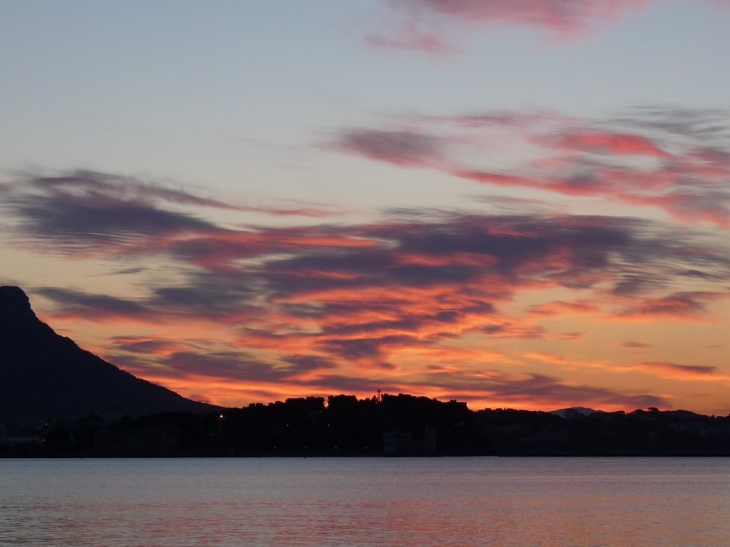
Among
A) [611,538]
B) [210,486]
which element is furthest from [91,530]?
[210,486]

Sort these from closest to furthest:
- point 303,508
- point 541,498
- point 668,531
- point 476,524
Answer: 1. point 668,531
2. point 476,524
3. point 303,508
4. point 541,498

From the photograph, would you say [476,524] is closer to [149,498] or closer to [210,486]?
[149,498]

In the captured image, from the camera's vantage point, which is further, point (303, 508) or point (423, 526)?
point (303, 508)

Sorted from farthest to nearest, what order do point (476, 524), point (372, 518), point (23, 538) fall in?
point (372, 518) → point (476, 524) → point (23, 538)

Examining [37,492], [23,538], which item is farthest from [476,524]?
[37,492]

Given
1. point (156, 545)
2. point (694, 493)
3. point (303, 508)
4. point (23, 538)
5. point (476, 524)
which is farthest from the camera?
point (694, 493)

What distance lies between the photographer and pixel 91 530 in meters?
88.4

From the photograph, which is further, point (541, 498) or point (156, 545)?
point (541, 498)

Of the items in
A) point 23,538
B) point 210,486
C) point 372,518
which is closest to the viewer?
point 23,538

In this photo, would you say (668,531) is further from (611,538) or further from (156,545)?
(156,545)

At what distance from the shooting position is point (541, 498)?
434 ft

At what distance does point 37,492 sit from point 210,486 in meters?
25.8

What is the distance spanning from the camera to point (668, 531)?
87.2m

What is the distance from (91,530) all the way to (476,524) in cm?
2896
